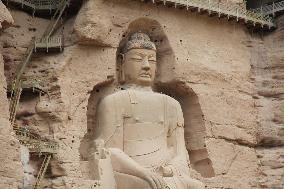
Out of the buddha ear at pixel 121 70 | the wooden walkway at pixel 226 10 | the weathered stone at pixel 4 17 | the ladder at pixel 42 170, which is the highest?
the wooden walkway at pixel 226 10

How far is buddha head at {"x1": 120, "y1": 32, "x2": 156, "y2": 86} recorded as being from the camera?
14.1m

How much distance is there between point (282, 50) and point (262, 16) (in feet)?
2.91

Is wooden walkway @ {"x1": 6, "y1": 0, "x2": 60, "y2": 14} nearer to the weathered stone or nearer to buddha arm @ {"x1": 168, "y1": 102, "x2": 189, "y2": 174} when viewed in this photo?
the weathered stone

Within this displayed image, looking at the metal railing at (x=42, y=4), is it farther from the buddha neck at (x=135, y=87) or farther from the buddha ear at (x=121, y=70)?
the buddha neck at (x=135, y=87)

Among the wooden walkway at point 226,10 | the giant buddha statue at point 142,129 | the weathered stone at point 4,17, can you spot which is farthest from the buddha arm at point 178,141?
the weathered stone at point 4,17

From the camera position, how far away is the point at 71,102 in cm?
1326

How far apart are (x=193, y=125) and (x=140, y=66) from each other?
164 centimetres

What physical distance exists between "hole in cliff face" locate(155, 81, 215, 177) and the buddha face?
0.59 meters

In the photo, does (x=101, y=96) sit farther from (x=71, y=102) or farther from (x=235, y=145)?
(x=235, y=145)

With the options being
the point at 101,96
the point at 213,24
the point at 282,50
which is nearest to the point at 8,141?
the point at 101,96

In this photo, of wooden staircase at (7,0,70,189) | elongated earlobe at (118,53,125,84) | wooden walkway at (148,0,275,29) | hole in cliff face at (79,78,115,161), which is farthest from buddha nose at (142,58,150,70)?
wooden staircase at (7,0,70,189)

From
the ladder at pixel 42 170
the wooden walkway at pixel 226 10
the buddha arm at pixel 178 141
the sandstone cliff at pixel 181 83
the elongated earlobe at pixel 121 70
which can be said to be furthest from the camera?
the wooden walkway at pixel 226 10

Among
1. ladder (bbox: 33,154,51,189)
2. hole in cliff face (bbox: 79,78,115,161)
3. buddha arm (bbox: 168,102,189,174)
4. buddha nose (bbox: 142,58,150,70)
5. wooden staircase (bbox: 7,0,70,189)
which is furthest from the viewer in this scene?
buddha nose (bbox: 142,58,150,70)

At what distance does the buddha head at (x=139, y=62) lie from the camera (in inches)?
555
